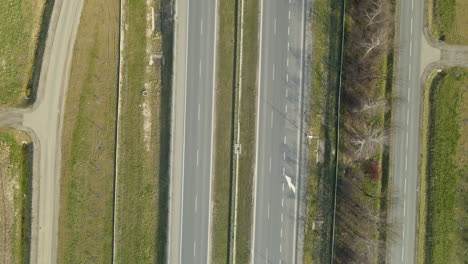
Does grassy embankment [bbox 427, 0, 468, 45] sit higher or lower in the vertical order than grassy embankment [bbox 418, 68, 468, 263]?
higher

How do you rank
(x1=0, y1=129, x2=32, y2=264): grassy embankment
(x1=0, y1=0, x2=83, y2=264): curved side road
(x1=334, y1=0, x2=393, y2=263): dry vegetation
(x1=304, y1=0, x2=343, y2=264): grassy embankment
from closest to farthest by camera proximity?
(x1=0, y1=129, x2=32, y2=264): grassy embankment < (x1=0, y1=0, x2=83, y2=264): curved side road < (x1=334, y1=0, x2=393, y2=263): dry vegetation < (x1=304, y1=0, x2=343, y2=264): grassy embankment

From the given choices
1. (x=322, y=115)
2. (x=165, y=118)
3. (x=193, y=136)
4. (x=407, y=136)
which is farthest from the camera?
(x=407, y=136)

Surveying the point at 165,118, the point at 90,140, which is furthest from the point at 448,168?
the point at 90,140

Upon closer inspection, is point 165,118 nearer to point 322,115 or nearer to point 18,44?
point 322,115

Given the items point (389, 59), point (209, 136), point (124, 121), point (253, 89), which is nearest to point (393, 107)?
point (389, 59)

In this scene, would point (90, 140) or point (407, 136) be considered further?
point (407, 136)

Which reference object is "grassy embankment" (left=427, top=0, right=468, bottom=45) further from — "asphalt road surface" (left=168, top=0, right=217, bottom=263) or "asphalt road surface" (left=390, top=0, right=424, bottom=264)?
"asphalt road surface" (left=168, top=0, right=217, bottom=263)

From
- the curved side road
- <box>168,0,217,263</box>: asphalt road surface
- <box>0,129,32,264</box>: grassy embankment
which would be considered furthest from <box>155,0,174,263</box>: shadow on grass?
<box>0,129,32,264</box>: grassy embankment

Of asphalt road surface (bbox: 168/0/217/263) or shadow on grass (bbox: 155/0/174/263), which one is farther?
asphalt road surface (bbox: 168/0/217/263)
